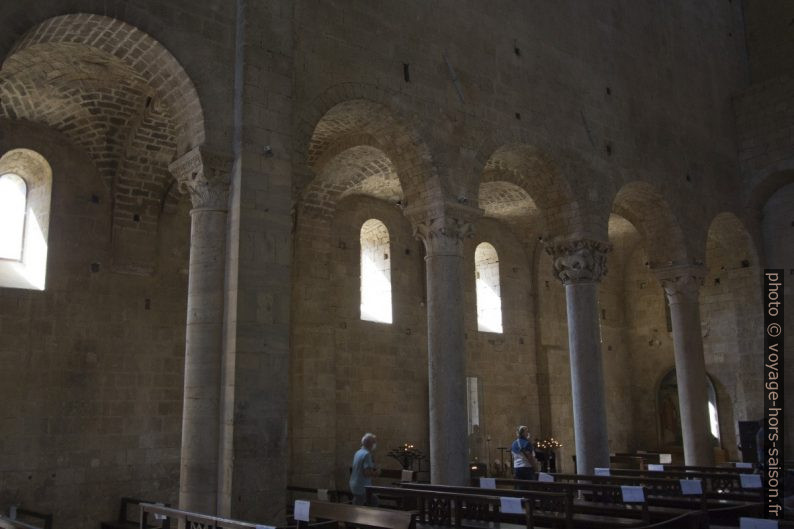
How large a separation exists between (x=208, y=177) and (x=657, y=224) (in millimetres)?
12148

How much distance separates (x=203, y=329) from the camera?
10062mm

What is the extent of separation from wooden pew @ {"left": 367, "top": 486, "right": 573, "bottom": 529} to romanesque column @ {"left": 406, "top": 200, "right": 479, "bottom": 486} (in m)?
1.96

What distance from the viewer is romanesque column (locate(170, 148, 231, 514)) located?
9648 mm

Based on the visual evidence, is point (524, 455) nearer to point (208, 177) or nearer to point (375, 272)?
point (208, 177)

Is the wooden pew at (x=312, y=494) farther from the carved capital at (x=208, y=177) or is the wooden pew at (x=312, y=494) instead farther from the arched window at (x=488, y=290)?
the arched window at (x=488, y=290)

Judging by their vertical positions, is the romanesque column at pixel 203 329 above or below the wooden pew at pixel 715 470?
above

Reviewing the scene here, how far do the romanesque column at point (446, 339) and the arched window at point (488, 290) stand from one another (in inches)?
322

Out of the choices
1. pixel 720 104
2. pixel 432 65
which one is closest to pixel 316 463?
pixel 432 65

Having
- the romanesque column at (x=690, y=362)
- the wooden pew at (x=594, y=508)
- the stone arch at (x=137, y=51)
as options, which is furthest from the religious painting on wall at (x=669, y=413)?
the stone arch at (x=137, y=51)

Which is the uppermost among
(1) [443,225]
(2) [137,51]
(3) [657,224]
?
(2) [137,51]

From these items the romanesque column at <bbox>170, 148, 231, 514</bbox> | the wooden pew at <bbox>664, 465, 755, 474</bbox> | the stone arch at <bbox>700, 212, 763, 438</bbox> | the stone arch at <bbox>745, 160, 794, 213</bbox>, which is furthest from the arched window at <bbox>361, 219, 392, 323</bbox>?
the stone arch at <bbox>745, 160, 794, 213</bbox>

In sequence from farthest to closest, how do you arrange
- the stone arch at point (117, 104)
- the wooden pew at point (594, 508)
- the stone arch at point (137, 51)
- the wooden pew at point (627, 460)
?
the wooden pew at point (627, 460), the stone arch at point (117, 104), the stone arch at point (137, 51), the wooden pew at point (594, 508)

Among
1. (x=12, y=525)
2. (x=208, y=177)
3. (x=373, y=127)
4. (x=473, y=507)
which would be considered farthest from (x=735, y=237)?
(x=12, y=525)

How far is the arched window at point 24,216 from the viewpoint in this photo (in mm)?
13266
